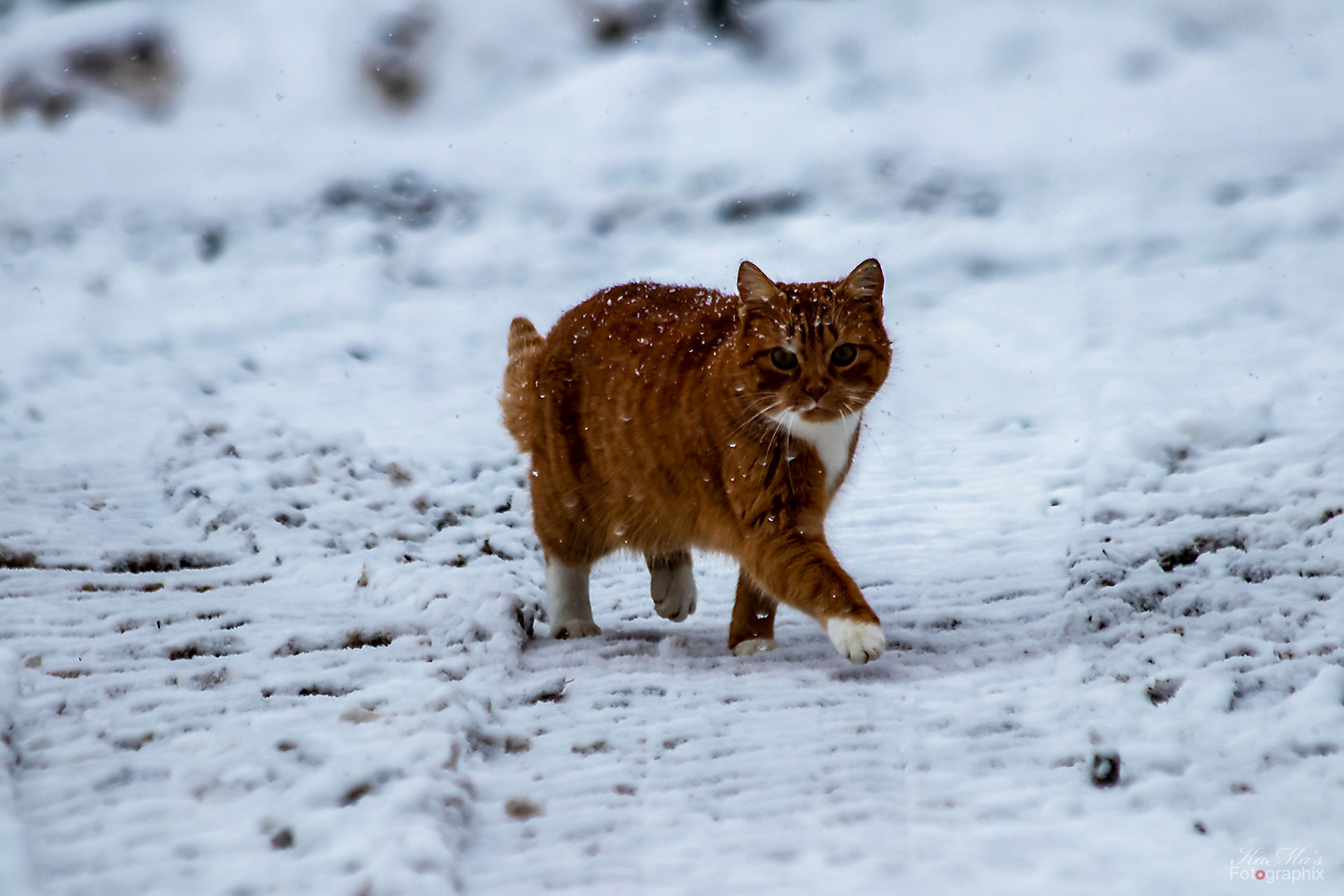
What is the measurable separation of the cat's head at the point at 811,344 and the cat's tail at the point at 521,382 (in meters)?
1.00

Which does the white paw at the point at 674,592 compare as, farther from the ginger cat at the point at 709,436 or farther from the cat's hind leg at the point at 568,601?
the cat's hind leg at the point at 568,601

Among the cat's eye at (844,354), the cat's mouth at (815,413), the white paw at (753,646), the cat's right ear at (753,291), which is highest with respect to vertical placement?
the cat's right ear at (753,291)

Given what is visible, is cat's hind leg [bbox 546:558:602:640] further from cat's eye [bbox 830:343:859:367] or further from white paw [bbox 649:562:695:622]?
cat's eye [bbox 830:343:859:367]

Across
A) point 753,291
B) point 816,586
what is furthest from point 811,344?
point 816,586

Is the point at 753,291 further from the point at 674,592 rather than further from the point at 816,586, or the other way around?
the point at 674,592

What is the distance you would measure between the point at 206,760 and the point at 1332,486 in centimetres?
317

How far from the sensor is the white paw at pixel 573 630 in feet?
11.5

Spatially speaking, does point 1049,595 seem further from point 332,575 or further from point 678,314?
point 332,575

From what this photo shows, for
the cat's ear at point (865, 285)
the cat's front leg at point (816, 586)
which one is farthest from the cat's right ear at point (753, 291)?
the cat's front leg at point (816, 586)

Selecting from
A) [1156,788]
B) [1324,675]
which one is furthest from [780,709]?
[1324,675]

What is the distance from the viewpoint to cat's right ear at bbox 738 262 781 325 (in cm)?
312

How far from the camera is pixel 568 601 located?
358cm

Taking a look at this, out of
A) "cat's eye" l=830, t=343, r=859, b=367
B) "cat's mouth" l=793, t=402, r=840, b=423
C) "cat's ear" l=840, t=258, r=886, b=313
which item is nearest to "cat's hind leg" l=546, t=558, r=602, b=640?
"cat's mouth" l=793, t=402, r=840, b=423

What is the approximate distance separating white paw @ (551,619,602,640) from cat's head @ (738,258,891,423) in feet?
3.24
